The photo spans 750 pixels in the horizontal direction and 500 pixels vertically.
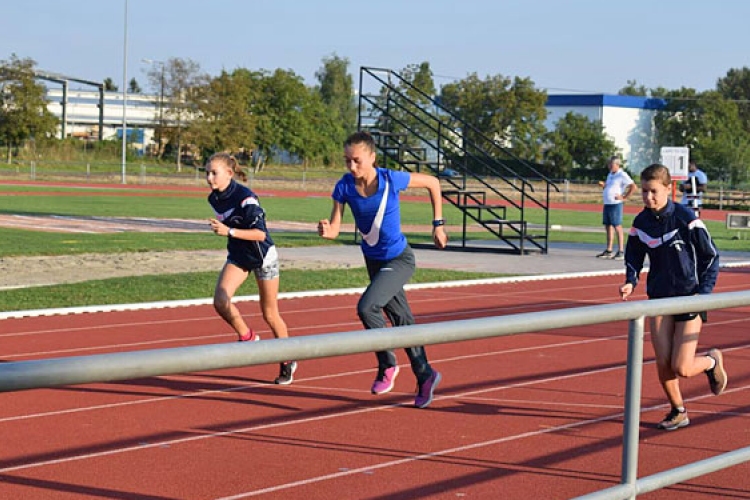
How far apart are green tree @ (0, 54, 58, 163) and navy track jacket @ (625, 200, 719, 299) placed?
70706 mm

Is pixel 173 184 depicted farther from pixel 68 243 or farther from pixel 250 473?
pixel 250 473

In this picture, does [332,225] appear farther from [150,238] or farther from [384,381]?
[150,238]

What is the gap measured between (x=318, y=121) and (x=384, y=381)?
283 ft

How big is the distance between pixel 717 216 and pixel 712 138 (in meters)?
43.0

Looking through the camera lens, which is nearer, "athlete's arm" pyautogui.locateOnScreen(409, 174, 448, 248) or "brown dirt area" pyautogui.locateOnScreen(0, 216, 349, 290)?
"athlete's arm" pyautogui.locateOnScreen(409, 174, 448, 248)

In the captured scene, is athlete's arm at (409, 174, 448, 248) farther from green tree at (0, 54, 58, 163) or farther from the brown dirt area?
green tree at (0, 54, 58, 163)

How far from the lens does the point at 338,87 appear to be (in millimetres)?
143250

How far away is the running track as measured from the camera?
6098 millimetres

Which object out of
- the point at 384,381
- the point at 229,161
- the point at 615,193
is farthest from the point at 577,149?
the point at 384,381

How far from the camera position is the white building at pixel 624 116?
95.6 m

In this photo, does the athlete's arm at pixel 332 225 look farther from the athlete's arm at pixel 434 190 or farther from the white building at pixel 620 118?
the white building at pixel 620 118

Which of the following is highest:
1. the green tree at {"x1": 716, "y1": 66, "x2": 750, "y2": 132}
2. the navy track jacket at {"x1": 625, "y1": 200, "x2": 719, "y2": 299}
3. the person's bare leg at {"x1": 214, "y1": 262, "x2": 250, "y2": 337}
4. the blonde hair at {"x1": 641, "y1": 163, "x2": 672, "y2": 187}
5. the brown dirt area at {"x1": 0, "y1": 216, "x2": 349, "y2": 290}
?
the green tree at {"x1": 716, "y1": 66, "x2": 750, "y2": 132}

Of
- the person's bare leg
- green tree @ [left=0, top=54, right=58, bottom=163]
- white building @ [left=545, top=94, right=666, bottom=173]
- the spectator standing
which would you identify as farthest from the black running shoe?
white building @ [left=545, top=94, right=666, bottom=173]

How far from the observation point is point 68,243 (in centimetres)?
2394
